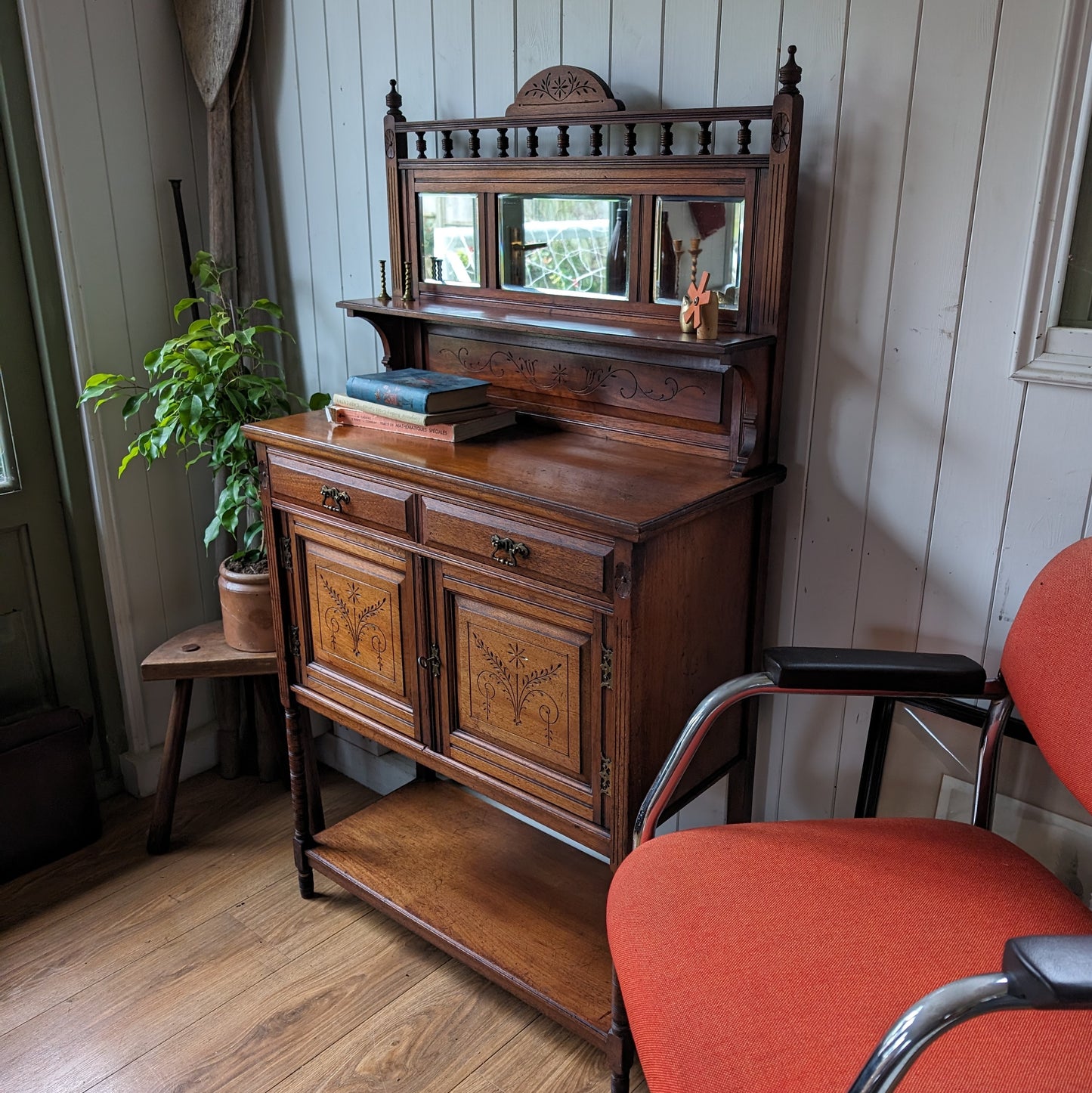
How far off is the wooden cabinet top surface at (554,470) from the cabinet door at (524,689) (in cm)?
16

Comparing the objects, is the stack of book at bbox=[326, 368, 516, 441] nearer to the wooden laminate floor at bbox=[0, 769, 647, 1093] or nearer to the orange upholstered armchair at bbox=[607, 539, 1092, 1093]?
the orange upholstered armchair at bbox=[607, 539, 1092, 1093]

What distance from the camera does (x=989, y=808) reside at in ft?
4.62

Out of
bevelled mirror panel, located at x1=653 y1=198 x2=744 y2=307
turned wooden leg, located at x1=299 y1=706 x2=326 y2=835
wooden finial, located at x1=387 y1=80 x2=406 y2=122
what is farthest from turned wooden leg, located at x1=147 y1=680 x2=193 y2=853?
bevelled mirror panel, located at x1=653 y1=198 x2=744 y2=307

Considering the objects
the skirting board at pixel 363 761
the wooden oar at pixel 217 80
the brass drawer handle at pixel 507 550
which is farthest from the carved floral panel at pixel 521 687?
the wooden oar at pixel 217 80

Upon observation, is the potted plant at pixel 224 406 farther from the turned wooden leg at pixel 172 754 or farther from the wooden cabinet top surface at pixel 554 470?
the wooden cabinet top surface at pixel 554 470

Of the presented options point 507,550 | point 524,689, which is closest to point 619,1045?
point 524,689

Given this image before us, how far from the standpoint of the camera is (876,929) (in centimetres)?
111

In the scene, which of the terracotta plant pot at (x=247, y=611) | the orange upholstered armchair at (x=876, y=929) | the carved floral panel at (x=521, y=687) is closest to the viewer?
the orange upholstered armchair at (x=876, y=929)

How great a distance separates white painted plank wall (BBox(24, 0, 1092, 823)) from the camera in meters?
1.37

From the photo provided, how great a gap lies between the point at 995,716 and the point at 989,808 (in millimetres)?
134

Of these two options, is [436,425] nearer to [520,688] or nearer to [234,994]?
[520,688]

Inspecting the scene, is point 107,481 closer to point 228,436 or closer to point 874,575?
point 228,436

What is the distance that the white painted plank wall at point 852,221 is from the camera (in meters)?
1.37

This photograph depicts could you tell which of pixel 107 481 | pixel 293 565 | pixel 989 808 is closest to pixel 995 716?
pixel 989 808
